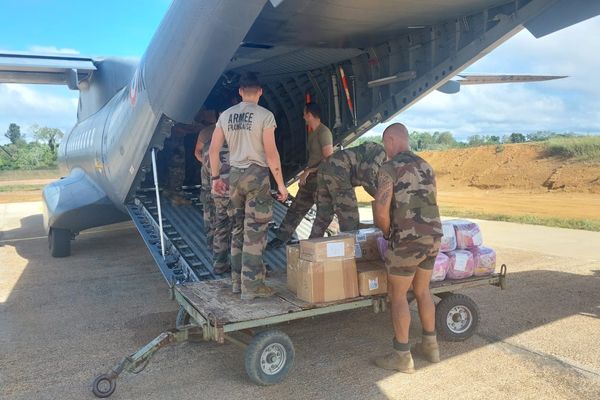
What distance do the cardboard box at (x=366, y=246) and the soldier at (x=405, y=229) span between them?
519mm

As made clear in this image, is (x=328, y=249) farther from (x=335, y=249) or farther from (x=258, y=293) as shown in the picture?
(x=258, y=293)

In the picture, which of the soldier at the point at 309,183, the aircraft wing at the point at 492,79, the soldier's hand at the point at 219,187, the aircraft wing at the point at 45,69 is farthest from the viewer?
the aircraft wing at the point at 492,79

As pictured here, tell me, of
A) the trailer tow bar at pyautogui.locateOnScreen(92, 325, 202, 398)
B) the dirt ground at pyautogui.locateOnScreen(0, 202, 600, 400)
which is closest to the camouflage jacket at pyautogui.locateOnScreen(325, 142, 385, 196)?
the dirt ground at pyautogui.locateOnScreen(0, 202, 600, 400)

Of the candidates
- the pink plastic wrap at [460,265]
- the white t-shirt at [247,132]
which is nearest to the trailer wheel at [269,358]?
the white t-shirt at [247,132]

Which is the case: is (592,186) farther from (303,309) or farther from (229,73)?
(303,309)

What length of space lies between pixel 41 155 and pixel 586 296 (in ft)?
216

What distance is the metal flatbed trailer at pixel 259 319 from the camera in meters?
3.59

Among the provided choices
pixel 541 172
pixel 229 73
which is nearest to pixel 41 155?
pixel 541 172

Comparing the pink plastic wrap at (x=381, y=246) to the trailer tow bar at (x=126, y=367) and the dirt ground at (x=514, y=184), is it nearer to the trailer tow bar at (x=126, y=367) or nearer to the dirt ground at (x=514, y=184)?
the trailer tow bar at (x=126, y=367)

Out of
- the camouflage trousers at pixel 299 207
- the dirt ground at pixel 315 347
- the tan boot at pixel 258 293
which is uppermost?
the camouflage trousers at pixel 299 207

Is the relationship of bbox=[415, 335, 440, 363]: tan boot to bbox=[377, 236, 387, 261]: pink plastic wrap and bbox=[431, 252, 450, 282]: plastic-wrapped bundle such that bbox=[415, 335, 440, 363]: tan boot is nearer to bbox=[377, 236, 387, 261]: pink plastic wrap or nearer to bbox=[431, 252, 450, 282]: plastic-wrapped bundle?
bbox=[431, 252, 450, 282]: plastic-wrapped bundle

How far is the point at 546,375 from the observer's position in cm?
385

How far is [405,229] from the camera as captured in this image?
12.7 feet

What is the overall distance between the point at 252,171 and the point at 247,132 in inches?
13.4
